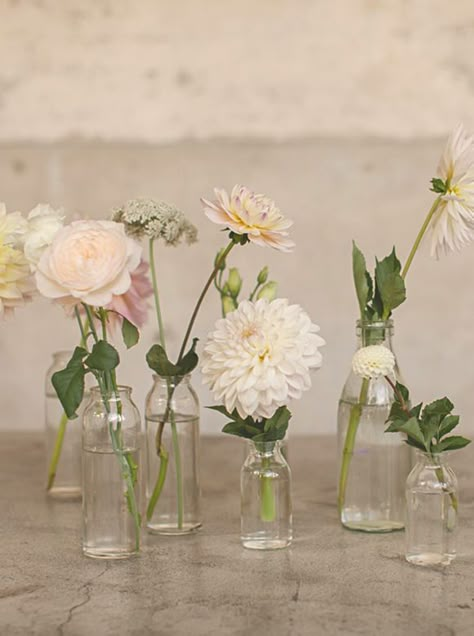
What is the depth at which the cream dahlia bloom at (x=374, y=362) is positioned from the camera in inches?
49.4

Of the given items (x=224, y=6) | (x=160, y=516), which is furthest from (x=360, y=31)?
(x=160, y=516)

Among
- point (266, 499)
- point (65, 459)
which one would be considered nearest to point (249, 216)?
point (266, 499)

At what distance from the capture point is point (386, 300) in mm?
1359

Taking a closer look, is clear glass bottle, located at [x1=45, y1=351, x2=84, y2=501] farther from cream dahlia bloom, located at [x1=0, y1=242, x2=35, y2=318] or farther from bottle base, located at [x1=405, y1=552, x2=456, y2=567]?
bottle base, located at [x1=405, y1=552, x2=456, y2=567]

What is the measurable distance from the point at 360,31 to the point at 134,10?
470mm

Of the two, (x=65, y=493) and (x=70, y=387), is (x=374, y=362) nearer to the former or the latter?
(x=70, y=387)

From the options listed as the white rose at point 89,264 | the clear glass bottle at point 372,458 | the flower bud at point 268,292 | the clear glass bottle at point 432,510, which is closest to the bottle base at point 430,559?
the clear glass bottle at point 432,510

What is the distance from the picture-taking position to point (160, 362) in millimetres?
1358

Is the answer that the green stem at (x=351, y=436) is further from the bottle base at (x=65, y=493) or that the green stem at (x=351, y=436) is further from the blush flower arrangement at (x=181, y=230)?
the bottle base at (x=65, y=493)

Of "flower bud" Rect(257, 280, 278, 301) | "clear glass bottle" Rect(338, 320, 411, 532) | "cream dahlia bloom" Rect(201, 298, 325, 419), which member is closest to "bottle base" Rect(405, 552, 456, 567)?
"clear glass bottle" Rect(338, 320, 411, 532)

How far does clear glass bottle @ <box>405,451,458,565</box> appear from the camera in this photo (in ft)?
4.10

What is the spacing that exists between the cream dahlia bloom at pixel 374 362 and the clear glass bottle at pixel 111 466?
0.26m

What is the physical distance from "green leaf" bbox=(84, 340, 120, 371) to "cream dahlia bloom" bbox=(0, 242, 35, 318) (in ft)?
0.39

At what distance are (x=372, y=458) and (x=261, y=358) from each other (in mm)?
261
